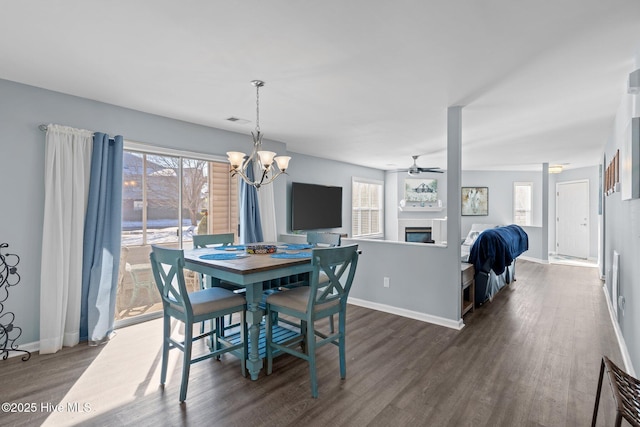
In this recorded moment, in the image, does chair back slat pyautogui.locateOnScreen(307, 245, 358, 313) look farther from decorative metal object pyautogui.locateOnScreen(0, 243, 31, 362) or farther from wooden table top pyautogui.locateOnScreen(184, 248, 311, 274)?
decorative metal object pyautogui.locateOnScreen(0, 243, 31, 362)

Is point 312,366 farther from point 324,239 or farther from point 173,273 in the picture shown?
point 324,239

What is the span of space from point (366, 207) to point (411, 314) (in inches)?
191

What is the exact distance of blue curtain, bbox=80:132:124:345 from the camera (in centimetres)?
322

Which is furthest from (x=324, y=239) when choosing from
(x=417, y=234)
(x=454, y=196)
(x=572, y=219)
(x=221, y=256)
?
(x=572, y=219)

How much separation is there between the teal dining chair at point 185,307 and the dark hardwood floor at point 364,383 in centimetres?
23

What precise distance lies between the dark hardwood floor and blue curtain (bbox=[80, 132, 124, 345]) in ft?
0.79

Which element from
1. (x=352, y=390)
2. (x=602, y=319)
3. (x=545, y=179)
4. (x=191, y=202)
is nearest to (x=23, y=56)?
(x=191, y=202)

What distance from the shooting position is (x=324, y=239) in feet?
12.8

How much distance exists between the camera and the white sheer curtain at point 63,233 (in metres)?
3.00

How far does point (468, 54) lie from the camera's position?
2373mm

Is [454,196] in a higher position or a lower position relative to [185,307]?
higher

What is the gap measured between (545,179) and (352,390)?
7.54 m

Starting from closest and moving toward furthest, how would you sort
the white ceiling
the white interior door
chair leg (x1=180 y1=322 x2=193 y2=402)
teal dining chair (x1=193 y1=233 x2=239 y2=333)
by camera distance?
the white ceiling < chair leg (x1=180 y1=322 x2=193 y2=402) < teal dining chair (x1=193 y1=233 x2=239 y2=333) < the white interior door

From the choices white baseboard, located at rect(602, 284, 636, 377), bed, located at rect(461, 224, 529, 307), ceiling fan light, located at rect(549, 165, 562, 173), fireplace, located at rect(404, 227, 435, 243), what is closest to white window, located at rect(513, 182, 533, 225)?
ceiling fan light, located at rect(549, 165, 562, 173)
